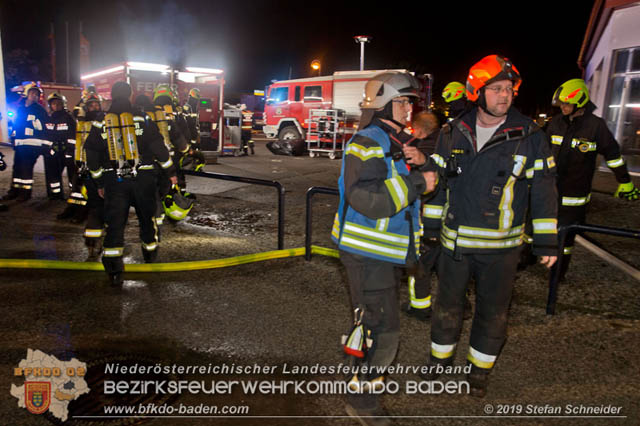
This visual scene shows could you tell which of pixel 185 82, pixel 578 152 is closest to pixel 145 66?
pixel 185 82

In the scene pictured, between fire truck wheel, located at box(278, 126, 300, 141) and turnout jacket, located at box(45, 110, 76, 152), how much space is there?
445 inches

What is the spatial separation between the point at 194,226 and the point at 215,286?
285 cm

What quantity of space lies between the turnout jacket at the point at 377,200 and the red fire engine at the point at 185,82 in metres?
13.2

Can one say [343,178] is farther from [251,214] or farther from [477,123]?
[251,214]

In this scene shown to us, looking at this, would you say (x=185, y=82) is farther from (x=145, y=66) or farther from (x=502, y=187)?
(x=502, y=187)

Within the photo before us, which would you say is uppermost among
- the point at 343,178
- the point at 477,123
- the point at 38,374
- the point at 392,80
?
the point at 392,80

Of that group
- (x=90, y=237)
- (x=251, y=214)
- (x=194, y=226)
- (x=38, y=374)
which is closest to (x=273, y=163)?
(x=251, y=214)

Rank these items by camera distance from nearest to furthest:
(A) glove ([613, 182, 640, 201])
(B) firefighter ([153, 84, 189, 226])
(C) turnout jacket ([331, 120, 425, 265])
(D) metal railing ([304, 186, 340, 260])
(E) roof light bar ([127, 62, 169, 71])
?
(C) turnout jacket ([331, 120, 425, 265]) → (A) glove ([613, 182, 640, 201]) → (D) metal railing ([304, 186, 340, 260]) → (B) firefighter ([153, 84, 189, 226]) → (E) roof light bar ([127, 62, 169, 71])

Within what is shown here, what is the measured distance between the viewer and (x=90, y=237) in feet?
17.9

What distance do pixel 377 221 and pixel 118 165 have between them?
119 inches

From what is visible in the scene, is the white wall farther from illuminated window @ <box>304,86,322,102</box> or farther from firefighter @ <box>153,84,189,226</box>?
firefighter @ <box>153,84,189,226</box>

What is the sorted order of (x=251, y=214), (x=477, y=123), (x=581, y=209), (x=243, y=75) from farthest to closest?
(x=243, y=75) < (x=251, y=214) < (x=581, y=209) < (x=477, y=123)

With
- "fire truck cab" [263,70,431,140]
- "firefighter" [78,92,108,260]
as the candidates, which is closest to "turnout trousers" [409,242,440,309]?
"firefighter" [78,92,108,260]

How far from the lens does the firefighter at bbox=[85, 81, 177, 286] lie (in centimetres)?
462
